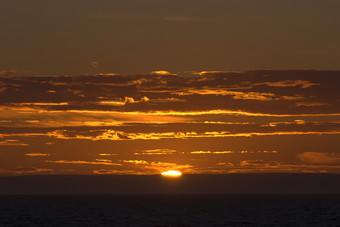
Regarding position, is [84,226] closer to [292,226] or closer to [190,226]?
[190,226]

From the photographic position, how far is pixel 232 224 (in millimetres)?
110188

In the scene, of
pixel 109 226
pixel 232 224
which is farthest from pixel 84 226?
pixel 232 224

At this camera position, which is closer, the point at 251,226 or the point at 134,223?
the point at 251,226

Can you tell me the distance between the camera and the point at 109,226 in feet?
351

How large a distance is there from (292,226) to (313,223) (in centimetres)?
878

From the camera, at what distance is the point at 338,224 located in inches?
4331

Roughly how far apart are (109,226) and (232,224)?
1918cm

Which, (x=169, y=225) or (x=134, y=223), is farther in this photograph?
(x=134, y=223)

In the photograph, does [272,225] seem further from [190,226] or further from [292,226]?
[190,226]

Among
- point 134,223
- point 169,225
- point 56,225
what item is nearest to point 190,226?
point 169,225

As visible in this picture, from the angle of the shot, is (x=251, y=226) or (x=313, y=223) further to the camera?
(x=313, y=223)

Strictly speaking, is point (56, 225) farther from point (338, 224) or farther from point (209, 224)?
point (338, 224)

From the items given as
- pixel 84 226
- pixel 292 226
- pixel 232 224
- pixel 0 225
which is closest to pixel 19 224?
pixel 0 225

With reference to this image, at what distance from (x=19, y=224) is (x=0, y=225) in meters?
3.93
